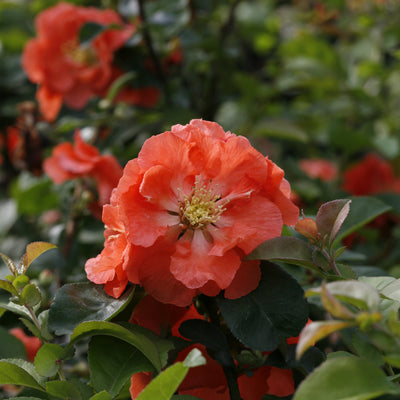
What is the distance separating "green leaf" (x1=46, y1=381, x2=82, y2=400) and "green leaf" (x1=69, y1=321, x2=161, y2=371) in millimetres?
46

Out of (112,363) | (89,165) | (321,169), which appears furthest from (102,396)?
(321,169)

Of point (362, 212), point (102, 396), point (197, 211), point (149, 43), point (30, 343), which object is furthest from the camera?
point (149, 43)

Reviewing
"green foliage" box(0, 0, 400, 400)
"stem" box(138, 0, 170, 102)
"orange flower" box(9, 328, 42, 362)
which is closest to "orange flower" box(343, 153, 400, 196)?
"green foliage" box(0, 0, 400, 400)

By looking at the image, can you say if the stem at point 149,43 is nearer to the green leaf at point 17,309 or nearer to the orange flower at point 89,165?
the orange flower at point 89,165

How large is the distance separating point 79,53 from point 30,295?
1.08 metres

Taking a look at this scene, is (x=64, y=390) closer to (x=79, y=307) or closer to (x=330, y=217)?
(x=79, y=307)

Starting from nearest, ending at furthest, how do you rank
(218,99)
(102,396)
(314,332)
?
1. (314,332)
2. (102,396)
3. (218,99)

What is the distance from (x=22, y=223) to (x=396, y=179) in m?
1.22

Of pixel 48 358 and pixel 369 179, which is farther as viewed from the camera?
pixel 369 179

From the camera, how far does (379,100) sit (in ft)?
6.02

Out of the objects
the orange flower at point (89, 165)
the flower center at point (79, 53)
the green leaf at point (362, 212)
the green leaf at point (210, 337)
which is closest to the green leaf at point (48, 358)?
the green leaf at point (210, 337)

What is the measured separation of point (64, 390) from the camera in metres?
0.56

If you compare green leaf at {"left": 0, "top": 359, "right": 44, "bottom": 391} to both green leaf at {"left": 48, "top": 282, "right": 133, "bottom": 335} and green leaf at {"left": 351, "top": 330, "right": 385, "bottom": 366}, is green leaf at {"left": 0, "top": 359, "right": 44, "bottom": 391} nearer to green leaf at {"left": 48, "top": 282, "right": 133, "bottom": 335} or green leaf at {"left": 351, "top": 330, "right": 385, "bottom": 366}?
green leaf at {"left": 48, "top": 282, "right": 133, "bottom": 335}

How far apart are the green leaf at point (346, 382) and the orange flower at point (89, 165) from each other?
72cm
